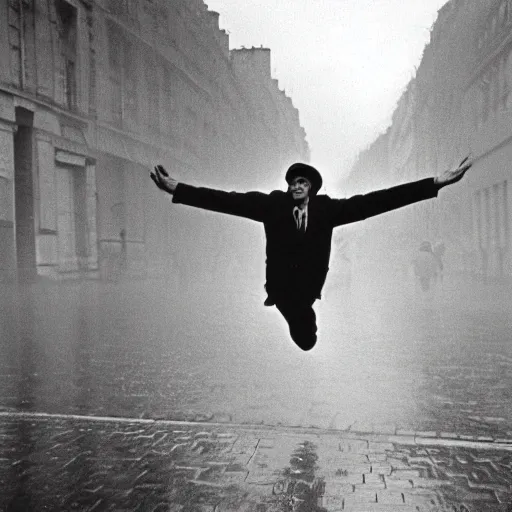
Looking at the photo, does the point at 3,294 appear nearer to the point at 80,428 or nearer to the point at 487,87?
→ the point at 80,428

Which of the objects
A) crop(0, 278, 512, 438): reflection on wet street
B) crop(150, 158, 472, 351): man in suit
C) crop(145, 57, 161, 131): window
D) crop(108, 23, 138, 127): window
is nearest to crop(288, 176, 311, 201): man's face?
crop(150, 158, 472, 351): man in suit

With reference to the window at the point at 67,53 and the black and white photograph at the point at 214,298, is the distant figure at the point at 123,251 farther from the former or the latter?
the window at the point at 67,53

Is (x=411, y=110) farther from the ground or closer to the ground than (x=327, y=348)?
farther from the ground

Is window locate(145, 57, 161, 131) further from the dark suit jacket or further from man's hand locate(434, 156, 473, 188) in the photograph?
man's hand locate(434, 156, 473, 188)

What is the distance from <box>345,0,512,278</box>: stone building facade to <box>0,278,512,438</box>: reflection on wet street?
8780mm

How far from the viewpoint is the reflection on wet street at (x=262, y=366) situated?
5836 mm

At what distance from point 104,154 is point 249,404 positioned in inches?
651

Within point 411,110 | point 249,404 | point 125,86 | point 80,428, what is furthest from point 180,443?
point 411,110

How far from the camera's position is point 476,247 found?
28.6 meters

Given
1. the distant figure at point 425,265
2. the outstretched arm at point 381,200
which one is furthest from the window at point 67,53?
the outstretched arm at point 381,200

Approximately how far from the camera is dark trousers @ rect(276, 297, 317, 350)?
13.4 feet

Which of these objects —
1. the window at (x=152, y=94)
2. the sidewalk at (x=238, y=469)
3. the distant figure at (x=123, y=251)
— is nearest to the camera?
the sidewalk at (x=238, y=469)

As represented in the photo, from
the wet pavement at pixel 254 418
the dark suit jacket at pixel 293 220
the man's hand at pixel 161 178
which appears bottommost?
the wet pavement at pixel 254 418

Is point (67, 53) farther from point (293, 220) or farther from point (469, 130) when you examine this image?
point (293, 220)
